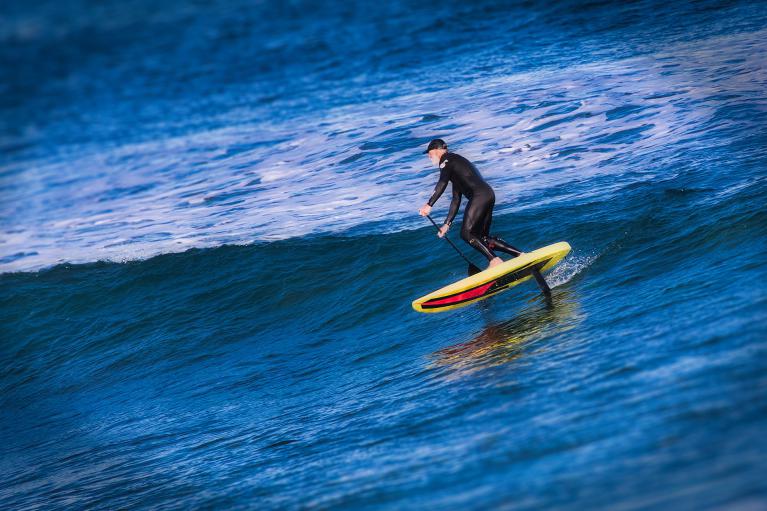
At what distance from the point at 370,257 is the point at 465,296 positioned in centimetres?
574

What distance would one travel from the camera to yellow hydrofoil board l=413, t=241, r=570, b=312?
9805 millimetres

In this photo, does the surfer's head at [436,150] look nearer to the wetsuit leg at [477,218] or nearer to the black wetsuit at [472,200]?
the black wetsuit at [472,200]

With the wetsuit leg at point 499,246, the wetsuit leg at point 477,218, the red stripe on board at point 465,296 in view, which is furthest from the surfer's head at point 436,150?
the red stripe on board at point 465,296

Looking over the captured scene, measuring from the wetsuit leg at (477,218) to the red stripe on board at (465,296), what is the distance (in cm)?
36

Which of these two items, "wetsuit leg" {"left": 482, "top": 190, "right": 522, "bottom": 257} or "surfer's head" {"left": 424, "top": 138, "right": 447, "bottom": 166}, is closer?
"surfer's head" {"left": 424, "top": 138, "right": 447, "bottom": 166}

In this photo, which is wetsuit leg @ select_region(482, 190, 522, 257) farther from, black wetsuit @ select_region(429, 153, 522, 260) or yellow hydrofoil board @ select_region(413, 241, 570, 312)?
yellow hydrofoil board @ select_region(413, 241, 570, 312)

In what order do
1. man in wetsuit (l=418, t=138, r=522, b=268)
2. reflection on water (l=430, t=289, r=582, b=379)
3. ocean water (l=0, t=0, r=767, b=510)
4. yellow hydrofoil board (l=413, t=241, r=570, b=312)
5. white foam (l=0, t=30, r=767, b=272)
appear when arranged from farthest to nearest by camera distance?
white foam (l=0, t=30, r=767, b=272) → man in wetsuit (l=418, t=138, r=522, b=268) → yellow hydrofoil board (l=413, t=241, r=570, b=312) → reflection on water (l=430, t=289, r=582, b=379) → ocean water (l=0, t=0, r=767, b=510)

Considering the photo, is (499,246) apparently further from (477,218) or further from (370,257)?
(370,257)

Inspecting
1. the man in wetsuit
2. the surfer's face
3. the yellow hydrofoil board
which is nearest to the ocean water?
the yellow hydrofoil board

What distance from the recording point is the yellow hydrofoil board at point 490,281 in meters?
9.80

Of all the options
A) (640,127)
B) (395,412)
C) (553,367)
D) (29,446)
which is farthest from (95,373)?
(640,127)

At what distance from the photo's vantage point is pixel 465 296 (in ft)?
32.8

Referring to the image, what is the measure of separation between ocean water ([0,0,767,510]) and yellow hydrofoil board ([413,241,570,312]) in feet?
1.55

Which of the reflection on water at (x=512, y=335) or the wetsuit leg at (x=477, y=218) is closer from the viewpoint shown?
the reflection on water at (x=512, y=335)
